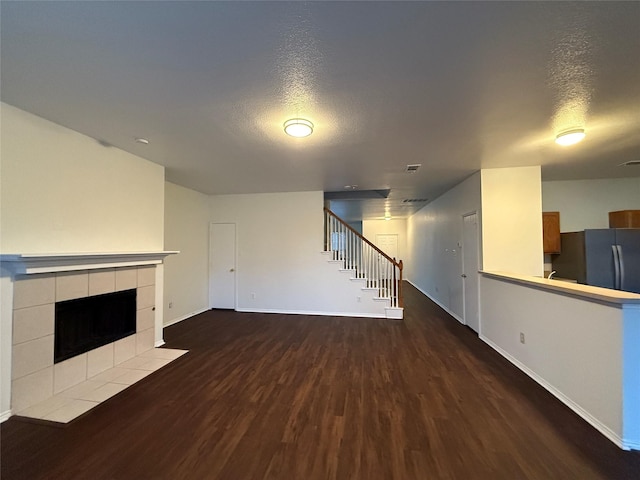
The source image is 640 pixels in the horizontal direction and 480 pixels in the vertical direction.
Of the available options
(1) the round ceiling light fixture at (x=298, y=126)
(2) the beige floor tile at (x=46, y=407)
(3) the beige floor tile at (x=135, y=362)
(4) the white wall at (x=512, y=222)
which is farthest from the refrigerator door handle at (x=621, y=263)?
(2) the beige floor tile at (x=46, y=407)

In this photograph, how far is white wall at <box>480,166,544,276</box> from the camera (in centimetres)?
407

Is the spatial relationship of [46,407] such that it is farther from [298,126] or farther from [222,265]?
[222,265]

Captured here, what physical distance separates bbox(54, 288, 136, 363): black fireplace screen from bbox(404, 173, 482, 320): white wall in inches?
213

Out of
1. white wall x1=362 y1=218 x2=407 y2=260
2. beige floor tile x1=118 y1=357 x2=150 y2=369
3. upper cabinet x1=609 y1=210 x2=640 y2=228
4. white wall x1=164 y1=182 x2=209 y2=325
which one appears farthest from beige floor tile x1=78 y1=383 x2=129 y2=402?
white wall x1=362 y1=218 x2=407 y2=260

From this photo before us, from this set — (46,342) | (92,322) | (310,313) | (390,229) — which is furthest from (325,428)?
(390,229)

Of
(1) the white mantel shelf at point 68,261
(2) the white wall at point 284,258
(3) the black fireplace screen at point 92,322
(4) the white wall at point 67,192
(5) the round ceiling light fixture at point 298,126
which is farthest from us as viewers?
(2) the white wall at point 284,258

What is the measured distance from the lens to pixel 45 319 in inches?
100

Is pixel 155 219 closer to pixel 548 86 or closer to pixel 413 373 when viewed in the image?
pixel 413 373

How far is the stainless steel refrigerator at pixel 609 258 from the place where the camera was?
386cm

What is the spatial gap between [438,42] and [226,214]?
17.8ft

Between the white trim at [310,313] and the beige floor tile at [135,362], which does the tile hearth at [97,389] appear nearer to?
the beige floor tile at [135,362]

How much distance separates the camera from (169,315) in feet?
16.4

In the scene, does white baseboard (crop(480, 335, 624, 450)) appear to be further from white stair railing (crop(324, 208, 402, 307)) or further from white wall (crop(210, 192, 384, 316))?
white wall (crop(210, 192, 384, 316))

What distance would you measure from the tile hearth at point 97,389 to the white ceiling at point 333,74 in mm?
2710
